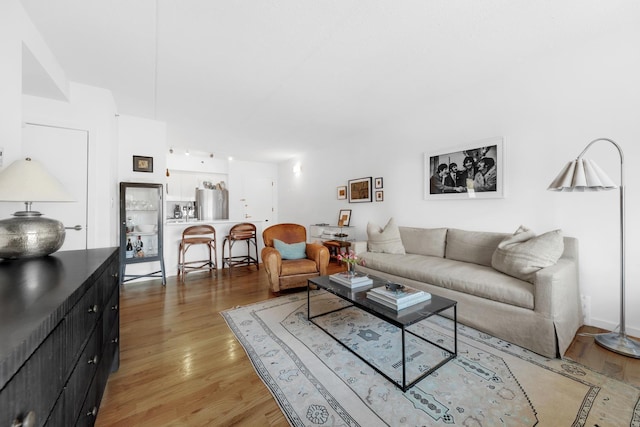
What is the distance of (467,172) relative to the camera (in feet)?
10.3

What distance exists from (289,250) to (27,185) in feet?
8.32

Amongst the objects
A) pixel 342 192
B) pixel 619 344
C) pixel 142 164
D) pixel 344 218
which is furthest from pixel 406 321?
pixel 142 164

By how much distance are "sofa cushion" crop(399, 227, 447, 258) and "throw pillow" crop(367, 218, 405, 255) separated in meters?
0.11

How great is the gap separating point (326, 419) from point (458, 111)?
343cm

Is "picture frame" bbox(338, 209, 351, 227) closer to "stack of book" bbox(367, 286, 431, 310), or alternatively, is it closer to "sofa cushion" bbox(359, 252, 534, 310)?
"sofa cushion" bbox(359, 252, 534, 310)

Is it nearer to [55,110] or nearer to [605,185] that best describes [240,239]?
[55,110]

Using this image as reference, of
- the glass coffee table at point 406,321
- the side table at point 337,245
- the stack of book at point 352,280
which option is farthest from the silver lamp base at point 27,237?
the side table at point 337,245

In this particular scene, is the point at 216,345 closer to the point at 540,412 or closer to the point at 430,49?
the point at 540,412

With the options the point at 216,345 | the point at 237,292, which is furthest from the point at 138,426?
the point at 237,292

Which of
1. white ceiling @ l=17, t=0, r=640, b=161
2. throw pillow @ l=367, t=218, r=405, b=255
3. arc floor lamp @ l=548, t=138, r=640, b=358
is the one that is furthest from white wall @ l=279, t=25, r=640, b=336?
throw pillow @ l=367, t=218, r=405, b=255

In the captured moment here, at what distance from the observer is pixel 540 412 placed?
136cm

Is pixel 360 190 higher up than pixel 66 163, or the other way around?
pixel 66 163

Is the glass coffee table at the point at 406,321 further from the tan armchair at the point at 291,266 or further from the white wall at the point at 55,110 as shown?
the white wall at the point at 55,110

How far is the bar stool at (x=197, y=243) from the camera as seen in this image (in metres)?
3.99
